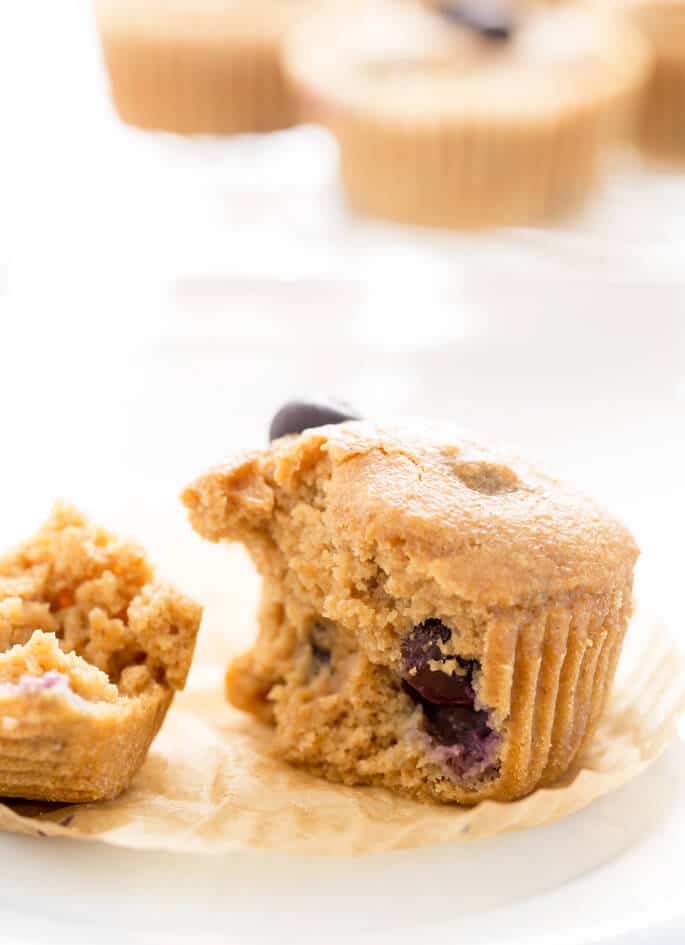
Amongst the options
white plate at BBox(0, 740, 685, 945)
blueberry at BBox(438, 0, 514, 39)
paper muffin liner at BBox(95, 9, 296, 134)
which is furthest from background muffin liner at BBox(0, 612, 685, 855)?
paper muffin liner at BBox(95, 9, 296, 134)

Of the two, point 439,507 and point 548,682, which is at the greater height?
point 439,507

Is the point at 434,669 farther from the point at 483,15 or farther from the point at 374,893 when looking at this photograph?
the point at 483,15

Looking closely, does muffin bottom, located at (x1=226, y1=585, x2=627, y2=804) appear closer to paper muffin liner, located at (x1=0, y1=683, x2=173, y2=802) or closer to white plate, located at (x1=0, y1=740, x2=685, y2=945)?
white plate, located at (x1=0, y1=740, x2=685, y2=945)

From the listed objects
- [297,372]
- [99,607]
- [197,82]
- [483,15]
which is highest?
[483,15]

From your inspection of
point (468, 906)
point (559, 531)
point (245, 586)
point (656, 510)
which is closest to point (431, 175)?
point (656, 510)

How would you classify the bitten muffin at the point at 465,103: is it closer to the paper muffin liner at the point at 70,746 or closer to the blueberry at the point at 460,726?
the blueberry at the point at 460,726

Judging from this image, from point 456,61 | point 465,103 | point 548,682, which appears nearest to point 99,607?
point 548,682
